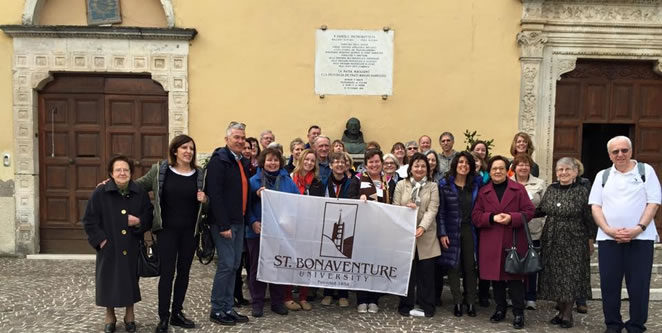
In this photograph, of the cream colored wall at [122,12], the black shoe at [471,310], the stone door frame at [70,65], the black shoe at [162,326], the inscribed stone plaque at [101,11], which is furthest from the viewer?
the cream colored wall at [122,12]

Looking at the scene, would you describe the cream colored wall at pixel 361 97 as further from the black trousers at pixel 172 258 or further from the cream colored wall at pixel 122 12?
the black trousers at pixel 172 258

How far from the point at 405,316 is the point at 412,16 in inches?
203

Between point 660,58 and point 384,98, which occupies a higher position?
point 660,58

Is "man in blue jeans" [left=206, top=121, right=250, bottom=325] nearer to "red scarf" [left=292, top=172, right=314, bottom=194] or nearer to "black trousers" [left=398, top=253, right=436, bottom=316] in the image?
"red scarf" [left=292, top=172, right=314, bottom=194]

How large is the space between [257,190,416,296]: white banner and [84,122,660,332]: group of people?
0.40ft

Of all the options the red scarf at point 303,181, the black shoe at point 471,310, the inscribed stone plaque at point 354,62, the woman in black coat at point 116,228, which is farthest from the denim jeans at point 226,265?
the inscribed stone plaque at point 354,62

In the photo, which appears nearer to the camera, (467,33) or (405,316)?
(405,316)

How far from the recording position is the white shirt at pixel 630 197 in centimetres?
449

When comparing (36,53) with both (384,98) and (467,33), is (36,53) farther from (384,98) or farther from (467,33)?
(467,33)

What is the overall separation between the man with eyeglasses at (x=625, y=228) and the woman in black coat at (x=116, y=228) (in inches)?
163

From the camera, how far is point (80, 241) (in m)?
8.52

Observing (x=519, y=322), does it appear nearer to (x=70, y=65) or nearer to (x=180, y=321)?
(x=180, y=321)

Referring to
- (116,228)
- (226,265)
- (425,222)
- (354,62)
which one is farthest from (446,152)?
(116,228)

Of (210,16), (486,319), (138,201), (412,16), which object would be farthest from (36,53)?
(486,319)
